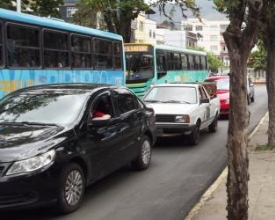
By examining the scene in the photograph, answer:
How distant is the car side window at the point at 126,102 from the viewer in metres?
8.69

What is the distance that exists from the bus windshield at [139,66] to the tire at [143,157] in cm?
1393

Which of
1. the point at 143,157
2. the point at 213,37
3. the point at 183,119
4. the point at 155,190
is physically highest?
the point at 213,37

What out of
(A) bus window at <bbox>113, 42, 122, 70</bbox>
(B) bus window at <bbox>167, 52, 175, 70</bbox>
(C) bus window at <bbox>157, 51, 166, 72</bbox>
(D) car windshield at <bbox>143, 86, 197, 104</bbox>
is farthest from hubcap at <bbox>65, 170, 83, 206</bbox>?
(B) bus window at <bbox>167, 52, 175, 70</bbox>

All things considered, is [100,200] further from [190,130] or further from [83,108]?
[190,130]

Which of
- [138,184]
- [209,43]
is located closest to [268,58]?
[138,184]

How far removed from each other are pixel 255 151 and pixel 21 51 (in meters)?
5.66

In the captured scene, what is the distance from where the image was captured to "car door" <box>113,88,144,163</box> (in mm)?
8461

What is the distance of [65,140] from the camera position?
6637 mm

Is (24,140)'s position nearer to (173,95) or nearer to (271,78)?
(271,78)

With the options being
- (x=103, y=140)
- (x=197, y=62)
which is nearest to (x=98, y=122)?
(x=103, y=140)

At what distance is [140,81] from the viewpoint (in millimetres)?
23594

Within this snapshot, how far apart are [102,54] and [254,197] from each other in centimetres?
1088

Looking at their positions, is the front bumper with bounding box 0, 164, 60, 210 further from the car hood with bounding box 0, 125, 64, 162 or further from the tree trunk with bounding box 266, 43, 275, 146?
the tree trunk with bounding box 266, 43, 275, 146

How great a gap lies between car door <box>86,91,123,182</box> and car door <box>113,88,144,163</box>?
21 centimetres
